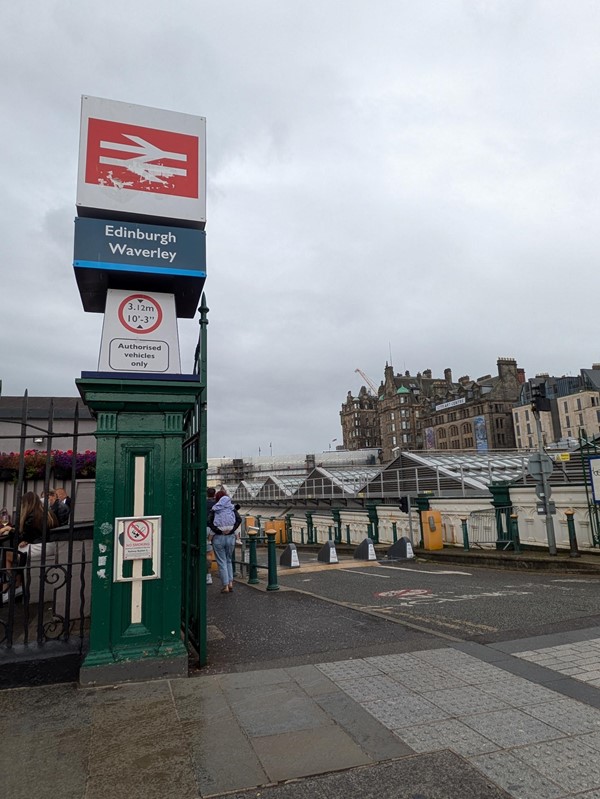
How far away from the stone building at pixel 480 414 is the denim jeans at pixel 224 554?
78.2 metres

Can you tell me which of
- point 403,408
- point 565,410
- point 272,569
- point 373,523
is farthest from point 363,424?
point 272,569

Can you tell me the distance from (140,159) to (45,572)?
4046 millimetres

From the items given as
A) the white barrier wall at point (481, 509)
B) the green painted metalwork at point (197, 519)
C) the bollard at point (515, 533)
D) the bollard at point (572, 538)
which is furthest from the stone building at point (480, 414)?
the green painted metalwork at point (197, 519)

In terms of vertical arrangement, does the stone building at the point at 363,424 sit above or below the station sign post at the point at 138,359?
above

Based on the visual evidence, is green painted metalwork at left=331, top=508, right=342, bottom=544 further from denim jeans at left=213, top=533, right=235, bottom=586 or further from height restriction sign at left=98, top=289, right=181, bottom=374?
height restriction sign at left=98, top=289, right=181, bottom=374

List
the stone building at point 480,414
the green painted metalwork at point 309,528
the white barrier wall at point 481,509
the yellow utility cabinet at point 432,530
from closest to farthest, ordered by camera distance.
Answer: the white barrier wall at point 481,509 < the yellow utility cabinet at point 432,530 < the green painted metalwork at point 309,528 < the stone building at point 480,414

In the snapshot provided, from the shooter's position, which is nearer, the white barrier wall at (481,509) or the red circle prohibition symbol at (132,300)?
the red circle prohibition symbol at (132,300)

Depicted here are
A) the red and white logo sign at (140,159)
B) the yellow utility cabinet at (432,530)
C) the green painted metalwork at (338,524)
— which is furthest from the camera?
the green painted metalwork at (338,524)

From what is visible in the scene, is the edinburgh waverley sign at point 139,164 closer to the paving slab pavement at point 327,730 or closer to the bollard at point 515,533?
the paving slab pavement at point 327,730

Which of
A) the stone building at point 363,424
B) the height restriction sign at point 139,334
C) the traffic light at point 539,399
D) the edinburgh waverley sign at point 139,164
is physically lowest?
the height restriction sign at point 139,334

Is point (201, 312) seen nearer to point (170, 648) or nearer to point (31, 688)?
point (170, 648)

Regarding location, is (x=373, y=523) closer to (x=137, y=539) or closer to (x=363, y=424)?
(x=137, y=539)

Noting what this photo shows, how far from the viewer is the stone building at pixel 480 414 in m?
88.0

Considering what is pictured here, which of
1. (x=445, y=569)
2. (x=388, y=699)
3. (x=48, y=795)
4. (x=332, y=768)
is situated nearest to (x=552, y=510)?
(x=445, y=569)
